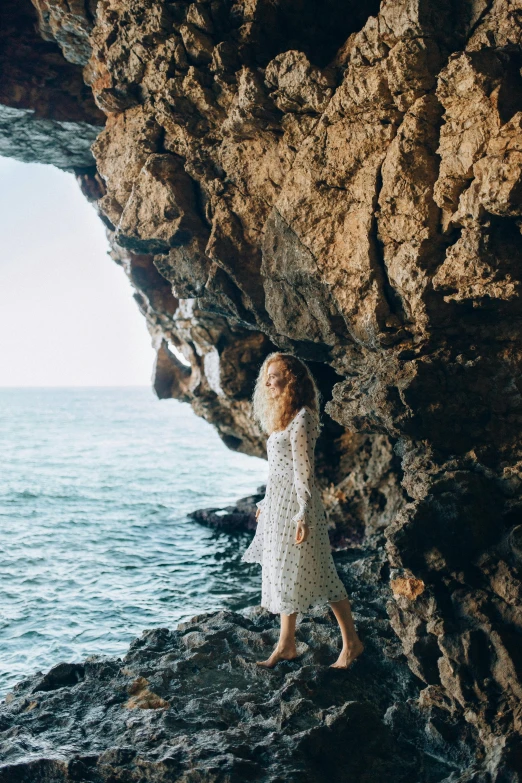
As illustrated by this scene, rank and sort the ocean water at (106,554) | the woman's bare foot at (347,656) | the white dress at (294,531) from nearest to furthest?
the white dress at (294,531)
the woman's bare foot at (347,656)
the ocean water at (106,554)

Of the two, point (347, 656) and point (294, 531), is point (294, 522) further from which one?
point (347, 656)

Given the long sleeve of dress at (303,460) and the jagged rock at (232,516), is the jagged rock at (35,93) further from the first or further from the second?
the jagged rock at (232,516)

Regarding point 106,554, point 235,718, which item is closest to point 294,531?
point 235,718

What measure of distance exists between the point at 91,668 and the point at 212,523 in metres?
11.3

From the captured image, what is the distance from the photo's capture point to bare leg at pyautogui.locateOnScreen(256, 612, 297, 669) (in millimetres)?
5594

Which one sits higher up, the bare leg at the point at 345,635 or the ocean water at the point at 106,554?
the bare leg at the point at 345,635

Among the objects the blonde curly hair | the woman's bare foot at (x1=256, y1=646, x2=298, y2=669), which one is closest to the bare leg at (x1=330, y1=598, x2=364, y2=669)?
the woman's bare foot at (x1=256, y1=646, x2=298, y2=669)

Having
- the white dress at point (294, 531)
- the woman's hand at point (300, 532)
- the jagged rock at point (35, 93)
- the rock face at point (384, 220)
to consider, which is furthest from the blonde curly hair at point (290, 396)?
the jagged rock at point (35, 93)

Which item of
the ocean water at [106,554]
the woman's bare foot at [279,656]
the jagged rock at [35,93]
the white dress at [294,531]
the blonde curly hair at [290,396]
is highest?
the jagged rock at [35,93]

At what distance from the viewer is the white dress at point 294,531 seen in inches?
211

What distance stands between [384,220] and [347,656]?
4.50 metres

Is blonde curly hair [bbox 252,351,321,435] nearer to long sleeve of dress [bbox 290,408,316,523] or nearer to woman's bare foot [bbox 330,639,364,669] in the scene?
long sleeve of dress [bbox 290,408,316,523]

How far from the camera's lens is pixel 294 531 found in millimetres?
5461

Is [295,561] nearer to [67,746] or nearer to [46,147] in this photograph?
[67,746]
